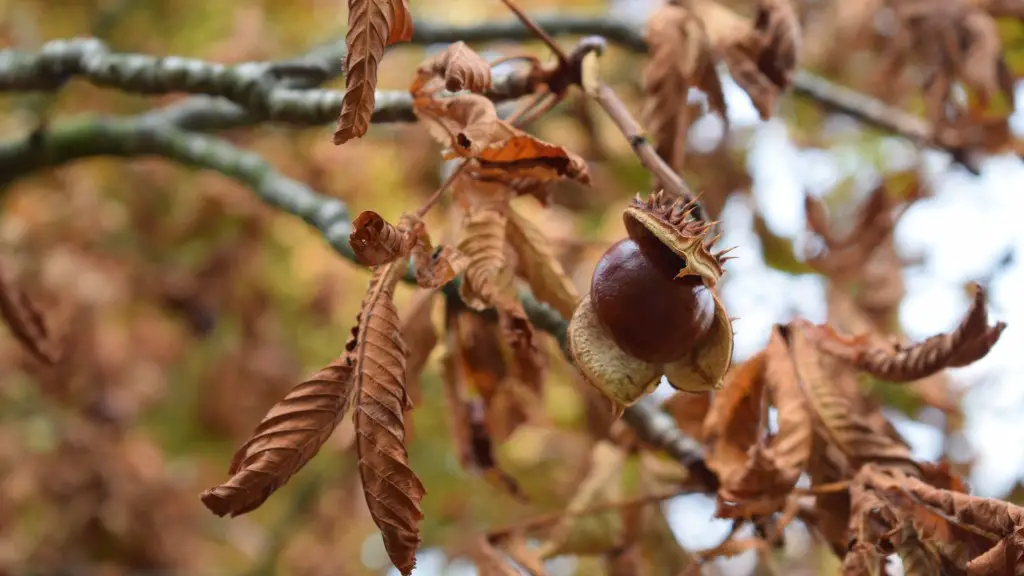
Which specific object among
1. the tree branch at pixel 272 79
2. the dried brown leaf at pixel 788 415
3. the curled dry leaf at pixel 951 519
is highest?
the tree branch at pixel 272 79

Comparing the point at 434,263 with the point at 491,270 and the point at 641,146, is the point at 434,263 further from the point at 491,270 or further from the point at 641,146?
the point at 641,146

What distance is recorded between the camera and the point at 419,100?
1.18m

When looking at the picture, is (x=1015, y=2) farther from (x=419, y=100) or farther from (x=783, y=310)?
(x=419, y=100)

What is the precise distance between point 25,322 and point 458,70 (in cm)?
107

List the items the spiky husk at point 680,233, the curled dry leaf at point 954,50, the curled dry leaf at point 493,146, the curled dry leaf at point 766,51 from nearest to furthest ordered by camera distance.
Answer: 1. the spiky husk at point 680,233
2. the curled dry leaf at point 493,146
3. the curled dry leaf at point 766,51
4. the curled dry leaf at point 954,50

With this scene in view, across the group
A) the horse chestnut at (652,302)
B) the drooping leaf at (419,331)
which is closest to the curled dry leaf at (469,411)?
the drooping leaf at (419,331)

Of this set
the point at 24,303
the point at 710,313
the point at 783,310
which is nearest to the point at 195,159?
the point at 24,303

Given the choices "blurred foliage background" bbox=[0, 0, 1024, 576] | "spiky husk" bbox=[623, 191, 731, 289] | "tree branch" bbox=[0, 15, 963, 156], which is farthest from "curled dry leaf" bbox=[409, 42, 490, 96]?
"blurred foliage background" bbox=[0, 0, 1024, 576]

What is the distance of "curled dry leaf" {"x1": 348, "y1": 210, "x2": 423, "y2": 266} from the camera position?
3.19 ft

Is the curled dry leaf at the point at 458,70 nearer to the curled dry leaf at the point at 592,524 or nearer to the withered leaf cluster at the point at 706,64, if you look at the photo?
the withered leaf cluster at the point at 706,64

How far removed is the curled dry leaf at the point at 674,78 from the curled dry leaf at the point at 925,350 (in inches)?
15.4

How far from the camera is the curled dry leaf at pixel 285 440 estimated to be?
0.93 meters

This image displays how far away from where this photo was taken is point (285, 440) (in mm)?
954

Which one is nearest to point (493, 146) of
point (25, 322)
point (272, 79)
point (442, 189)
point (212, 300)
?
point (442, 189)
